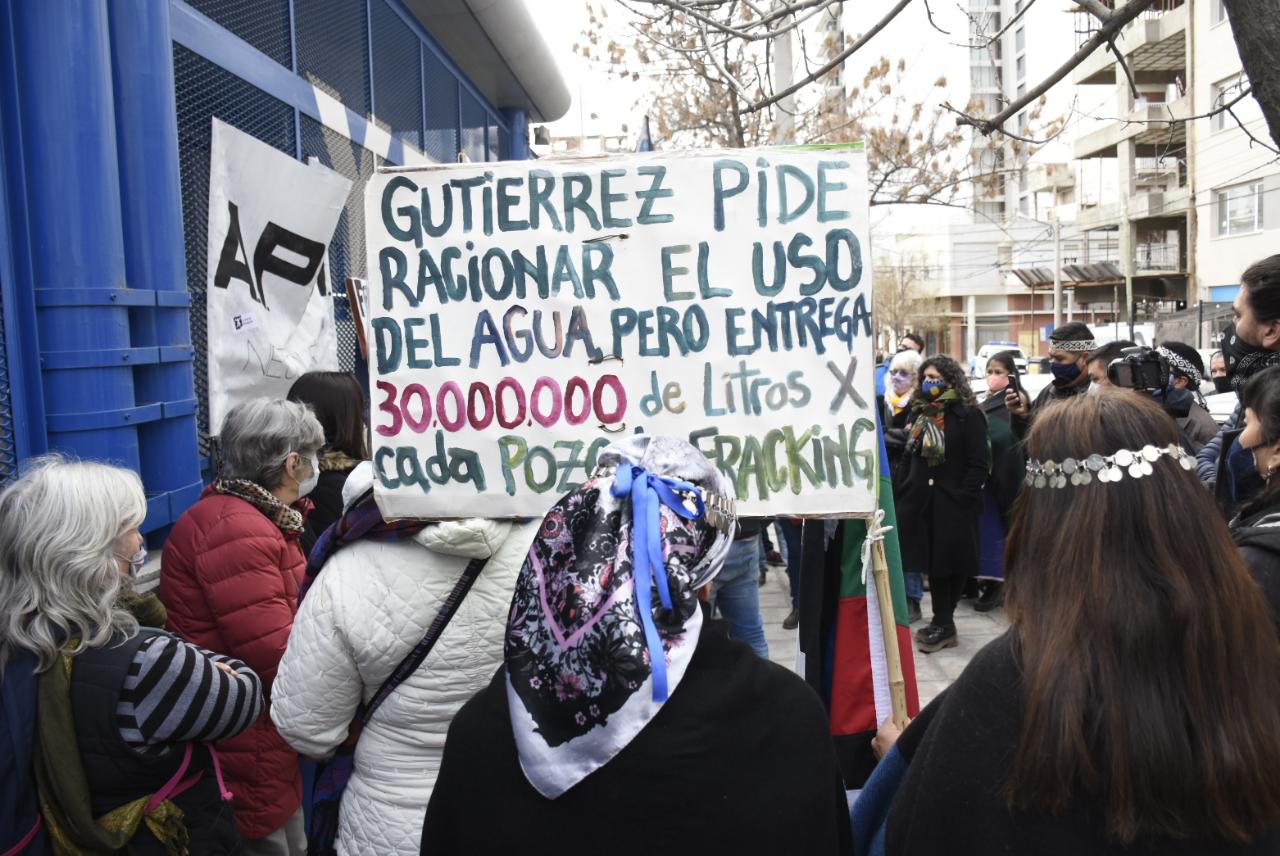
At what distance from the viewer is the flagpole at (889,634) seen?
2564 millimetres

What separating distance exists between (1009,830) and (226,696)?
175 centimetres

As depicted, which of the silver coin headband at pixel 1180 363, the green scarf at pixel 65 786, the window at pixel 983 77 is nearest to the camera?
the green scarf at pixel 65 786

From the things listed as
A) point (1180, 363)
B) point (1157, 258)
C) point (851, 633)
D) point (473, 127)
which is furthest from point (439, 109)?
point (1157, 258)

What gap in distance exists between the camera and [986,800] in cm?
156

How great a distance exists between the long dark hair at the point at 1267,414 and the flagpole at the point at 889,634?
40.7 inches

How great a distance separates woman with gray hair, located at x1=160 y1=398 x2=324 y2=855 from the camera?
2953 millimetres

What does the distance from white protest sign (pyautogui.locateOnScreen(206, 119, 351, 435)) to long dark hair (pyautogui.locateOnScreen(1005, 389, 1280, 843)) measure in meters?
4.03

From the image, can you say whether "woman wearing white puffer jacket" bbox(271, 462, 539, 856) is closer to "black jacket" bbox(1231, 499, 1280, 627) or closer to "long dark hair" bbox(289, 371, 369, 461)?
"long dark hair" bbox(289, 371, 369, 461)

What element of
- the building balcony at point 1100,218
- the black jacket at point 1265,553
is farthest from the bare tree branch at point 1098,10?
the building balcony at point 1100,218

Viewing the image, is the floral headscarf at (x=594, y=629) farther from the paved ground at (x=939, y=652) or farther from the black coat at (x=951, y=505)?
the black coat at (x=951, y=505)

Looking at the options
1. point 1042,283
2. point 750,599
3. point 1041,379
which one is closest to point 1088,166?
point 1042,283

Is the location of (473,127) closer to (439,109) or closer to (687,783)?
(439,109)

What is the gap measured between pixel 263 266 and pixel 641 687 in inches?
168

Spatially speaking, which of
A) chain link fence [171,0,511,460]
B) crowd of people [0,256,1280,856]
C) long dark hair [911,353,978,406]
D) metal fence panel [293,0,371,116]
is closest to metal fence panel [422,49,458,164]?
chain link fence [171,0,511,460]
